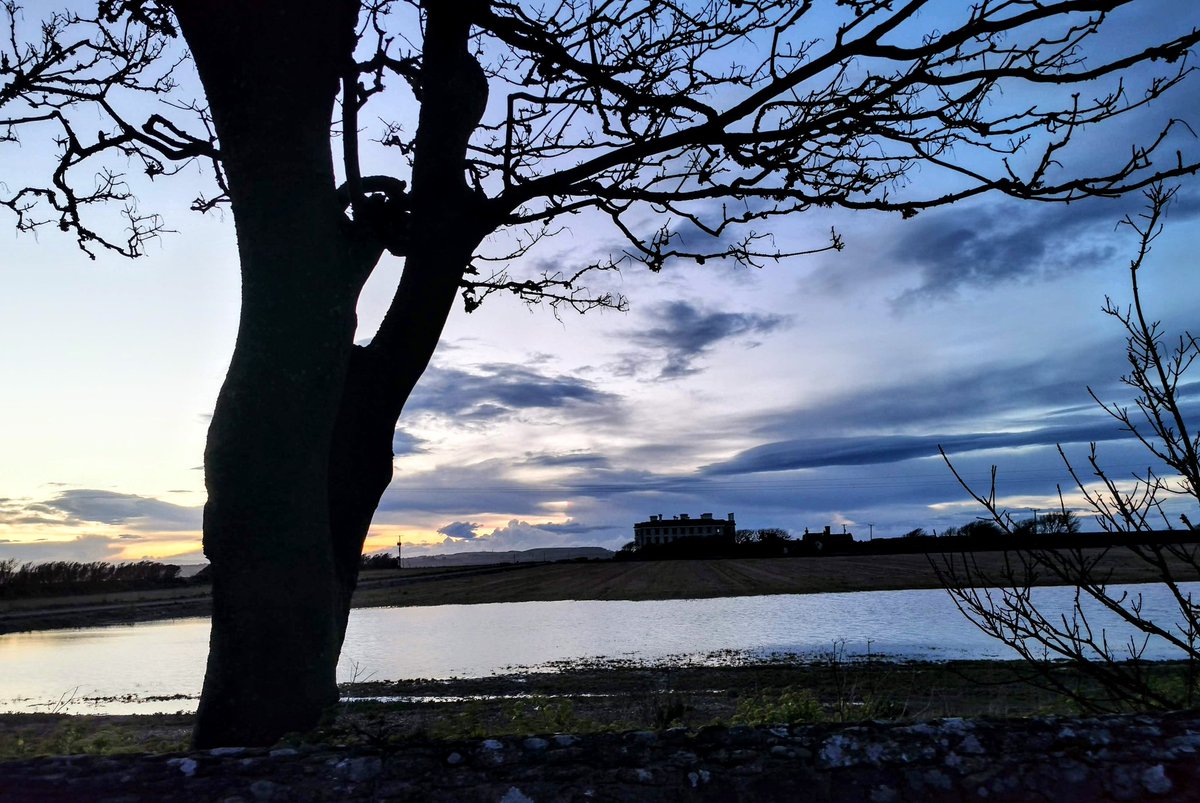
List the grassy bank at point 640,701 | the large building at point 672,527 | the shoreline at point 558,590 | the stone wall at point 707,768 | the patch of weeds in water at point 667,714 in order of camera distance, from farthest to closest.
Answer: the large building at point 672,527 → the shoreline at point 558,590 → the grassy bank at point 640,701 → the patch of weeds in water at point 667,714 → the stone wall at point 707,768

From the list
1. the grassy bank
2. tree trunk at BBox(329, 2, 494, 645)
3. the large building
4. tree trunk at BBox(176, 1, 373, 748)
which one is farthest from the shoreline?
the large building

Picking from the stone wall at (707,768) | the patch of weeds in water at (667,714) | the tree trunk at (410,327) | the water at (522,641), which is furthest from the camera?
the water at (522,641)

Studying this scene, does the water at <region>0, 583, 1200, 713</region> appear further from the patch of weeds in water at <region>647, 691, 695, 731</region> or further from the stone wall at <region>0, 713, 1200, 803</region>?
the stone wall at <region>0, 713, 1200, 803</region>

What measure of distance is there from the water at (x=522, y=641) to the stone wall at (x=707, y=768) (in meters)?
8.79

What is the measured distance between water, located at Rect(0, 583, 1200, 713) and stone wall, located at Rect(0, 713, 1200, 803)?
8794mm

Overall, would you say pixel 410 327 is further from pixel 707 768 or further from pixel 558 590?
pixel 558 590

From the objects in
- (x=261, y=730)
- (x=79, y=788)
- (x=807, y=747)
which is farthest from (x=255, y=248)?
(x=807, y=747)

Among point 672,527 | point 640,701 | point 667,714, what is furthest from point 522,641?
point 672,527

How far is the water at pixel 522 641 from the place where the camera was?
16.1 metres

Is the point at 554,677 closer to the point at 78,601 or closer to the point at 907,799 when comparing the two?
the point at 907,799

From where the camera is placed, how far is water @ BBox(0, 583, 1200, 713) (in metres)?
16.1

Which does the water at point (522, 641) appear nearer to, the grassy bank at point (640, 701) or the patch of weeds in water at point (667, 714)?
the grassy bank at point (640, 701)

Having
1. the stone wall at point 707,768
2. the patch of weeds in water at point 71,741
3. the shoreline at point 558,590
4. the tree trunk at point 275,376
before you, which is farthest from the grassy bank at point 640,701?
the shoreline at point 558,590

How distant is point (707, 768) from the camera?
1964 mm
